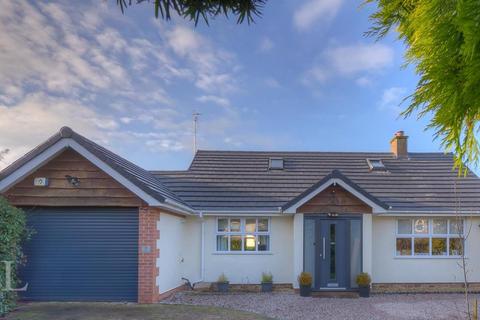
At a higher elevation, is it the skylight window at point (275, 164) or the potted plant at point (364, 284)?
the skylight window at point (275, 164)

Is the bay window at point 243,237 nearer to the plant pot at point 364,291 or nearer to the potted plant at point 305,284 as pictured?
the potted plant at point 305,284

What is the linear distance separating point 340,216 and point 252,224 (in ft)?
10.7

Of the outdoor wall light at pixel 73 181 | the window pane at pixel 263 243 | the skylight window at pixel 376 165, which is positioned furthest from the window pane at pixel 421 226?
the outdoor wall light at pixel 73 181

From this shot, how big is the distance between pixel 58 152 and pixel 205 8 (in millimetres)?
10023

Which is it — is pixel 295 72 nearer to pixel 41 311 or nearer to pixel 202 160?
pixel 202 160

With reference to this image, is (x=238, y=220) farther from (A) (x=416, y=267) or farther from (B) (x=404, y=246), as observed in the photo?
(A) (x=416, y=267)

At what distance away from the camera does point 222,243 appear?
15766mm

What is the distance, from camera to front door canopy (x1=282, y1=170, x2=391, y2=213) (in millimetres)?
14461

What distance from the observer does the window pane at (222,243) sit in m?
15.7

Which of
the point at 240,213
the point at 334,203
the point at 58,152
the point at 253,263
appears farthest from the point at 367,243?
the point at 58,152

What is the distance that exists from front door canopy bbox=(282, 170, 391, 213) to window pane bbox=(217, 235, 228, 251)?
2.64 metres

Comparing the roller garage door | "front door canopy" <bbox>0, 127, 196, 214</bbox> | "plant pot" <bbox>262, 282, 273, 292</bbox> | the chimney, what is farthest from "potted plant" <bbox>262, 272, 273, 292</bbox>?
the chimney

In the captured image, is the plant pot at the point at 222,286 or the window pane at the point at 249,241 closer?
the plant pot at the point at 222,286

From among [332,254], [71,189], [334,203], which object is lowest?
[332,254]
